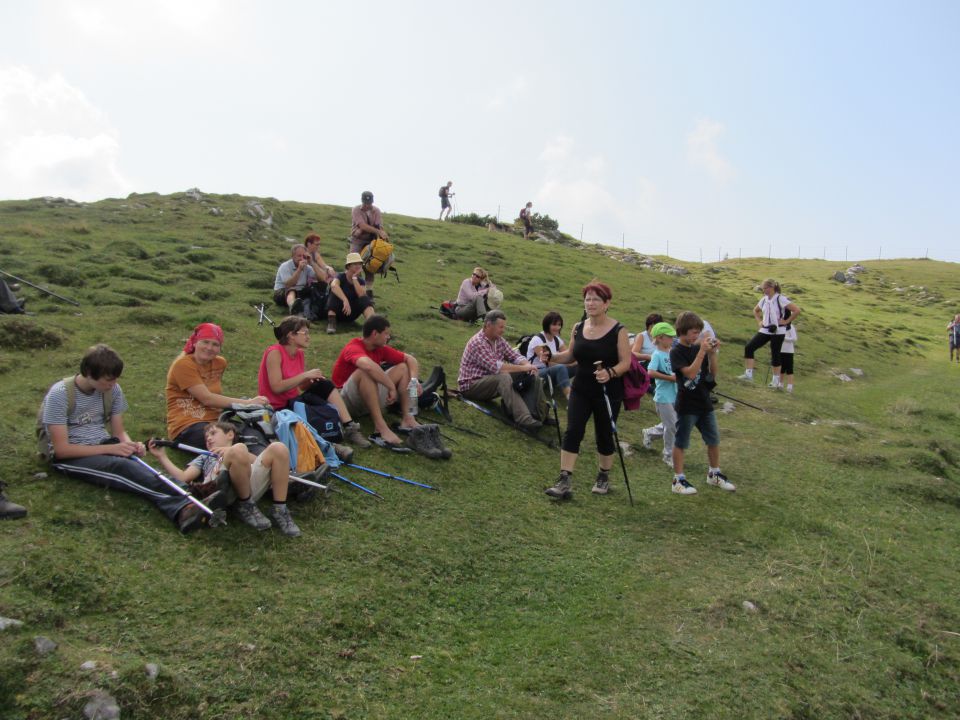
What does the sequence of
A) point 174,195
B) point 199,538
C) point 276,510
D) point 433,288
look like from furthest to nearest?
1. point 174,195
2. point 433,288
3. point 276,510
4. point 199,538

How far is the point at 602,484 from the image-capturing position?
889cm

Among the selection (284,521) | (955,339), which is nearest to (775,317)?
(284,521)

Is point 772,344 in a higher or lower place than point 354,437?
higher

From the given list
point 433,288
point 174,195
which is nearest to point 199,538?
point 433,288

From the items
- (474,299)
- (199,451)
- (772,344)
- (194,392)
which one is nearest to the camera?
(199,451)

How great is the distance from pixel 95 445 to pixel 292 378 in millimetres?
2306

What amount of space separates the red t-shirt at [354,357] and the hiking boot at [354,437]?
85 cm

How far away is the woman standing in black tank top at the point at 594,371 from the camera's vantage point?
27.2ft

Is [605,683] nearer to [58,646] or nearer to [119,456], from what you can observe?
[58,646]

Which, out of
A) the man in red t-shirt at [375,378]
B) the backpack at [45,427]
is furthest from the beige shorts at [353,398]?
the backpack at [45,427]

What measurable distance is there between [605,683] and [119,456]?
4.60m

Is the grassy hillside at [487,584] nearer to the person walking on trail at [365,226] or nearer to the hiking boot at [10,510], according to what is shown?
the hiking boot at [10,510]

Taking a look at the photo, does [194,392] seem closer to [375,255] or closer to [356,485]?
[356,485]

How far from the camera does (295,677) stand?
4629 millimetres
